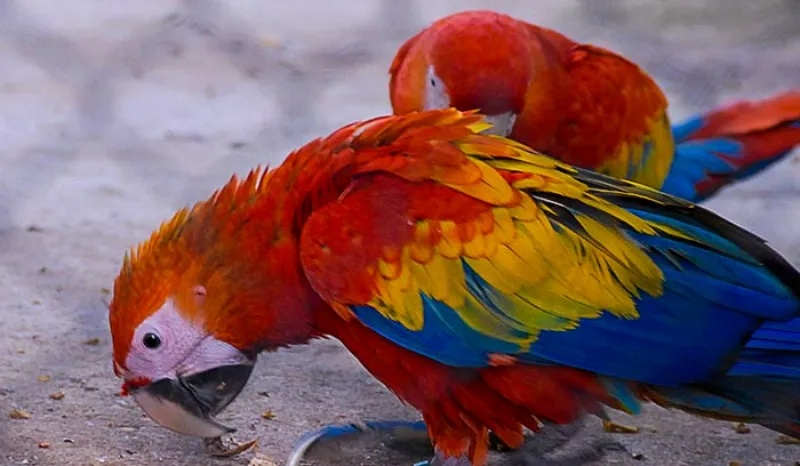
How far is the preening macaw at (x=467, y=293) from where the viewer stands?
3.22 feet

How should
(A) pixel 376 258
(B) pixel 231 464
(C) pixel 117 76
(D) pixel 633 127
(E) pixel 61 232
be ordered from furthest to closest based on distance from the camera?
(C) pixel 117 76 → (E) pixel 61 232 → (D) pixel 633 127 → (B) pixel 231 464 → (A) pixel 376 258

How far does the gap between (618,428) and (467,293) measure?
48 centimetres

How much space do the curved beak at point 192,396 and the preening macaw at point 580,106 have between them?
0.47 metres

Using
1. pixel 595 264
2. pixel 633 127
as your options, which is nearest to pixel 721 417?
pixel 595 264

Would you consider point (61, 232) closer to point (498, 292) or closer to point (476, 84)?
point (476, 84)

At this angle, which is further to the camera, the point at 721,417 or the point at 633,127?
the point at 633,127

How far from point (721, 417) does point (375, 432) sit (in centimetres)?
43

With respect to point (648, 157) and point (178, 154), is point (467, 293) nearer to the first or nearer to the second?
point (648, 157)

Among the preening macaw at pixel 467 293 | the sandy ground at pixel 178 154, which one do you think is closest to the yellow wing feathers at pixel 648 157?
the sandy ground at pixel 178 154

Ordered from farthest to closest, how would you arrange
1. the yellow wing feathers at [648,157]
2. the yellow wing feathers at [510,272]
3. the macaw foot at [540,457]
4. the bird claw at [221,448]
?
the yellow wing feathers at [648,157] → the bird claw at [221,448] → the macaw foot at [540,457] → the yellow wing feathers at [510,272]

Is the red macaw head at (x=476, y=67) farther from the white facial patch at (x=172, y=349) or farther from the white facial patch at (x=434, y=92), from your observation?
the white facial patch at (x=172, y=349)

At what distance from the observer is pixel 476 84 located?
4.31 ft

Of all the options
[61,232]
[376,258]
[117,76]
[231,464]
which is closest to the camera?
[376,258]

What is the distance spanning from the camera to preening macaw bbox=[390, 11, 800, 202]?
1340 millimetres
